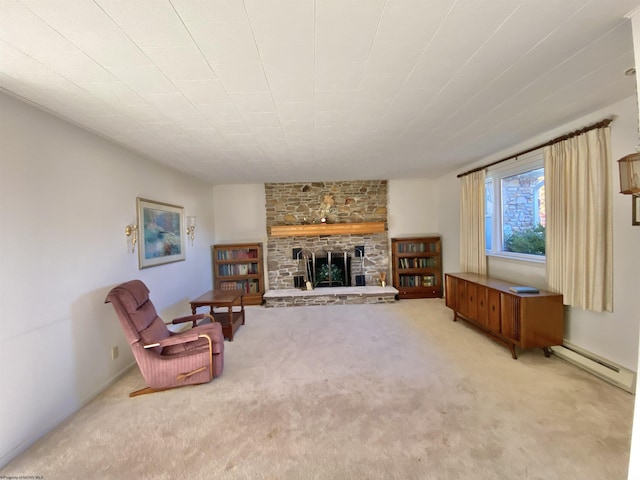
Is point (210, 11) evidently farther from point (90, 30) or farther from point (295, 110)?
point (295, 110)

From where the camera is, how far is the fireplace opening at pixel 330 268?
5.59 metres

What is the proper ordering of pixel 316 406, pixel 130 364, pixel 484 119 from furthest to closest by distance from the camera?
pixel 130 364 → pixel 484 119 → pixel 316 406

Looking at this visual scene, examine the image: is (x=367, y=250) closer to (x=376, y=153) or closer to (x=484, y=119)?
(x=376, y=153)

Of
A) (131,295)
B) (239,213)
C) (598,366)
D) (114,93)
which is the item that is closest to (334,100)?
(114,93)

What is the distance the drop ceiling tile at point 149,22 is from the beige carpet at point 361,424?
98.5 inches

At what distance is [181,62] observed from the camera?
1.53 metres

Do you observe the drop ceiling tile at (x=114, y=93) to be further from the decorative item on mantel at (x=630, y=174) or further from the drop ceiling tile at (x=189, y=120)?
the decorative item on mantel at (x=630, y=174)

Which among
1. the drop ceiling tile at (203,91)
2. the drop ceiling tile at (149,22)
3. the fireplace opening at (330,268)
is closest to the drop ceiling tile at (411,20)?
the drop ceiling tile at (149,22)

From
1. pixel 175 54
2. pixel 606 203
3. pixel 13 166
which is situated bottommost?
pixel 606 203

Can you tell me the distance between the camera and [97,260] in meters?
2.54

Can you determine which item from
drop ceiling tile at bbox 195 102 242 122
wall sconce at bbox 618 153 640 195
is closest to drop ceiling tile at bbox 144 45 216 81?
drop ceiling tile at bbox 195 102 242 122

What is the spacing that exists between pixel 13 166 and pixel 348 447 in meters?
3.04

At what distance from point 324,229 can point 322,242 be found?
0.33 metres

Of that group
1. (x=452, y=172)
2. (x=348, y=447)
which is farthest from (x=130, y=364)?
(x=452, y=172)
